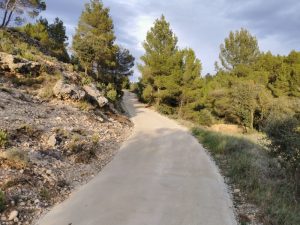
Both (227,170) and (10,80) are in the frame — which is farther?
(10,80)

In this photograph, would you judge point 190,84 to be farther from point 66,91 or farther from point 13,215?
point 13,215

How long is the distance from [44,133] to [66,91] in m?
6.71

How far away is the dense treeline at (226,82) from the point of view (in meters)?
38.2

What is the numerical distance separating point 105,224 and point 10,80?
1472 cm

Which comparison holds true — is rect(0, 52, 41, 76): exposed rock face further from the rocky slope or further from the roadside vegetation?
the roadside vegetation

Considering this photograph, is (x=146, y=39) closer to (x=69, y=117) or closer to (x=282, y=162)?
(x=69, y=117)

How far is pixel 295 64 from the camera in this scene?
4419cm

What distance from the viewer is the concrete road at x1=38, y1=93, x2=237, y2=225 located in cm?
849

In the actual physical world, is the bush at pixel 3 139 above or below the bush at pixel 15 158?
above

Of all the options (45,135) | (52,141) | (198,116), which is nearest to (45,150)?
(52,141)

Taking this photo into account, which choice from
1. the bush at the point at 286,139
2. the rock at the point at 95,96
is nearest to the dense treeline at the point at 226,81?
the rock at the point at 95,96

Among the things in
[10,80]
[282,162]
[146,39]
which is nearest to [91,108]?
[10,80]

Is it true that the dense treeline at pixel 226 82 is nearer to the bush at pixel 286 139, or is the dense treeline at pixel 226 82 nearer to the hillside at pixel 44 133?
the hillside at pixel 44 133

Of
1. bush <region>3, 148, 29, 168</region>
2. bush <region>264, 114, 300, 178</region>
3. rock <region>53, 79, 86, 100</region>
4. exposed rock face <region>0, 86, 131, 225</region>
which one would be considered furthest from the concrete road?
rock <region>53, 79, 86, 100</region>
